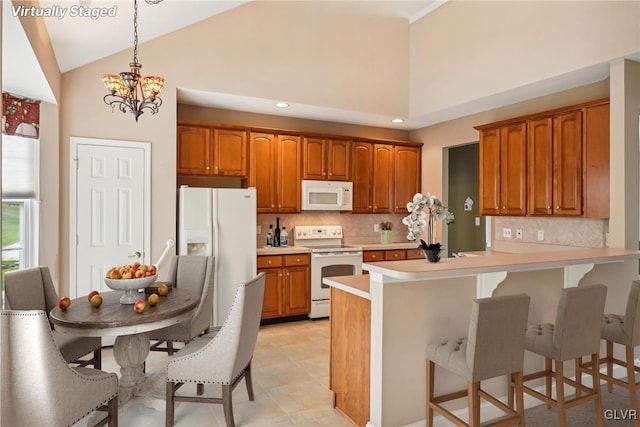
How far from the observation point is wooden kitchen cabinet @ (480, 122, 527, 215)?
4.41 metres

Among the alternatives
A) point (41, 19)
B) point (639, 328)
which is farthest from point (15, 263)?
point (639, 328)

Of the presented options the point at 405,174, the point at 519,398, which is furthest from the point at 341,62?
the point at 519,398

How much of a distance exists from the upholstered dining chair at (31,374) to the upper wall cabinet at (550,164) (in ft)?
A: 13.8

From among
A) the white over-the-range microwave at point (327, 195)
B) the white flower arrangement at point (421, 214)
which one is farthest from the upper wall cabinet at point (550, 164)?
the white flower arrangement at point (421, 214)

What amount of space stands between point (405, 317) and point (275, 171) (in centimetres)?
320

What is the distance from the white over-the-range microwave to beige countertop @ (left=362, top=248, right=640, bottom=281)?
288cm

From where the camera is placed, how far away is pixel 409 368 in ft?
8.22

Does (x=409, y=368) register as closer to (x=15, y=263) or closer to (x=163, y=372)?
(x=163, y=372)

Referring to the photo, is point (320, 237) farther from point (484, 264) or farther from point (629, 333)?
point (629, 333)

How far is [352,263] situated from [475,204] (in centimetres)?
262

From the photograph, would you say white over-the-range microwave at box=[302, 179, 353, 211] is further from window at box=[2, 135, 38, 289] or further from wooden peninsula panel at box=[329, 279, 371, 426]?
window at box=[2, 135, 38, 289]

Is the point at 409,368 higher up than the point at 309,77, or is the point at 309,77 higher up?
the point at 309,77

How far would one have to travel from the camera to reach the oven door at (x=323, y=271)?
5.20m

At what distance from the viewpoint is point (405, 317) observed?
8.13 ft
